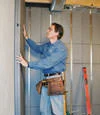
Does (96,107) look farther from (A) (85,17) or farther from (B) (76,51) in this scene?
(A) (85,17)

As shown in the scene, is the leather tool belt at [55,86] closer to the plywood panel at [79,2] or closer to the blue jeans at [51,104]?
the blue jeans at [51,104]

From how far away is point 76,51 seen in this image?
3.68 meters

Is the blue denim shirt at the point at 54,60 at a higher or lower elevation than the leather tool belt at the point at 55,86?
higher

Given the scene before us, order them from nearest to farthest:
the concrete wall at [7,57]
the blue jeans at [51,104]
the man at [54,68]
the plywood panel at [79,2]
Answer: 1. the concrete wall at [7,57]
2. the man at [54,68]
3. the blue jeans at [51,104]
4. the plywood panel at [79,2]

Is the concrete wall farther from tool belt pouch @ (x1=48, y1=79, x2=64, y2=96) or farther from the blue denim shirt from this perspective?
tool belt pouch @ (x1=48, y1=79, x2=64, y2=96)

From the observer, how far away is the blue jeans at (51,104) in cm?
272

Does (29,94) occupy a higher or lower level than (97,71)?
lower

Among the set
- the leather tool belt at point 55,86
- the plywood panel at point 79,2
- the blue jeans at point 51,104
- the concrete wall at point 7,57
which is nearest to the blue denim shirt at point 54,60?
the leather tool belt at point 55,86

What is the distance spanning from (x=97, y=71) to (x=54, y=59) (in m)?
1.40

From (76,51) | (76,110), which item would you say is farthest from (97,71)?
(76,110)

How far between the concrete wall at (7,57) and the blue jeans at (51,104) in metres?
1.01

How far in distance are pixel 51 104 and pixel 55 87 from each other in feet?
0.80

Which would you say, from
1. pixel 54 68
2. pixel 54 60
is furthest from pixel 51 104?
pixel 54 60

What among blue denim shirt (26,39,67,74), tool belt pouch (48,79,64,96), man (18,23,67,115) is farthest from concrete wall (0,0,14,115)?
tool belt pouch (48,79,64,96)
